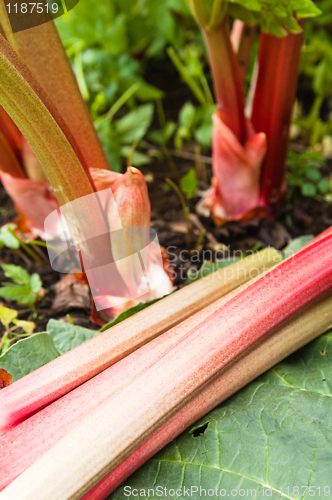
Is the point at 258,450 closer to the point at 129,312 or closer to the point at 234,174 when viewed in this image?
the point at 129,312

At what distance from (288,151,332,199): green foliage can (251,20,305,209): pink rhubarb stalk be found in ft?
0.33

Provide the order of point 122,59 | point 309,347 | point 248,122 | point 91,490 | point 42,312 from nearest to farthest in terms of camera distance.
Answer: point 91,490, point 309,347, point 42,312, point 248,122, point 122,59

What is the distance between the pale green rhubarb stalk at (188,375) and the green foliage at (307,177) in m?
0.60

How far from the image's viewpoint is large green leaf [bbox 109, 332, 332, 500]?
1.99 feet

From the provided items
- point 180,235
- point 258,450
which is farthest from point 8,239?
point 258,450

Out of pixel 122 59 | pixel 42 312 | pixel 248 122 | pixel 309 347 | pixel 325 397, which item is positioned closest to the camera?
pixel 325 397

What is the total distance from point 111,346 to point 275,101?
0.85 meters

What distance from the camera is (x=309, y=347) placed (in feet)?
2.66

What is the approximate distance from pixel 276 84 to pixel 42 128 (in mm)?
748

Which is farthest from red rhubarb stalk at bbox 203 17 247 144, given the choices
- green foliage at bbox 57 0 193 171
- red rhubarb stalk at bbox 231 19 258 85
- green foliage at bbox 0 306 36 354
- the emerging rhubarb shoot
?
green foliage at bbox 0 306 36 354

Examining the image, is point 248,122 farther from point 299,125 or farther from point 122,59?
point 122,59

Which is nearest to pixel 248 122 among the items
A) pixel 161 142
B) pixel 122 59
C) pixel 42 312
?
pixel 161 142

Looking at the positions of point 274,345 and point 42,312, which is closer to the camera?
point 274,345

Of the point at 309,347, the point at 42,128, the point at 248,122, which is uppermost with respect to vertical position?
the point at 42,128
